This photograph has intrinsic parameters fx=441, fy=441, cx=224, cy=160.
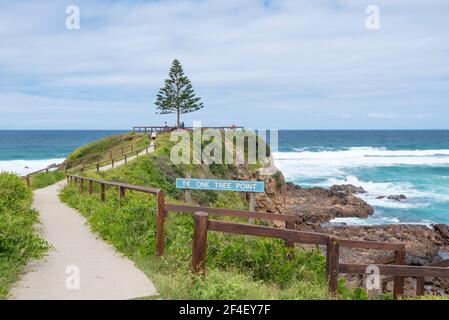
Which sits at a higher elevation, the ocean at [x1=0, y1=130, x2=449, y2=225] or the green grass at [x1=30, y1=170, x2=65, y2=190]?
the green grass at [x1=30, y1=170, x2=65, y2=190]

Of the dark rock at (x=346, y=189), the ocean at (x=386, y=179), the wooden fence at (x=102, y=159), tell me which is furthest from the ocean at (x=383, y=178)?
the wooden fence at (x=102, y=159)

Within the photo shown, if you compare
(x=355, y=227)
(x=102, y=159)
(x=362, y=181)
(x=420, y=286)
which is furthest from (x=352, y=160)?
(x=420, y=286)

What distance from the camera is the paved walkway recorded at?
6117 millimetres

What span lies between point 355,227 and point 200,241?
26.2 meters

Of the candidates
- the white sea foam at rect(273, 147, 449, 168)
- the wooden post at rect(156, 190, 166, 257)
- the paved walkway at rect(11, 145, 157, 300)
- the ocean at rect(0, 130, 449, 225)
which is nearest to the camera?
the paved walkway at rect(11, 145, 157, 300)

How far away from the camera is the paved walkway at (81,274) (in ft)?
20.1

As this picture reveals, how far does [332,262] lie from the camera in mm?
5746

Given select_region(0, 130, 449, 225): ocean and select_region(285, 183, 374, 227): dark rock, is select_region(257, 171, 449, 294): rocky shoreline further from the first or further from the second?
select_region(0, 130, 449, 225): ocean

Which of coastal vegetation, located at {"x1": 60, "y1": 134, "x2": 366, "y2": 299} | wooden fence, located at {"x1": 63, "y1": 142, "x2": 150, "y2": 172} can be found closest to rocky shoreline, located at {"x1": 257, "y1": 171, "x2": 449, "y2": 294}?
wooden fence, located at {"x1": 63, "y1": 142, "x2": 150, "y2": 172}

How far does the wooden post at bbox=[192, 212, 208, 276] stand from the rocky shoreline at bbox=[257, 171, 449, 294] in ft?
44.3

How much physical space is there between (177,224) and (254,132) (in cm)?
3608

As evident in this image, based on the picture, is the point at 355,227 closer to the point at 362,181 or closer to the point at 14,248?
the point at 14,248

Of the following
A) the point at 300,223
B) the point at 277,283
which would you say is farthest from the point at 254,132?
the point at 277,283
